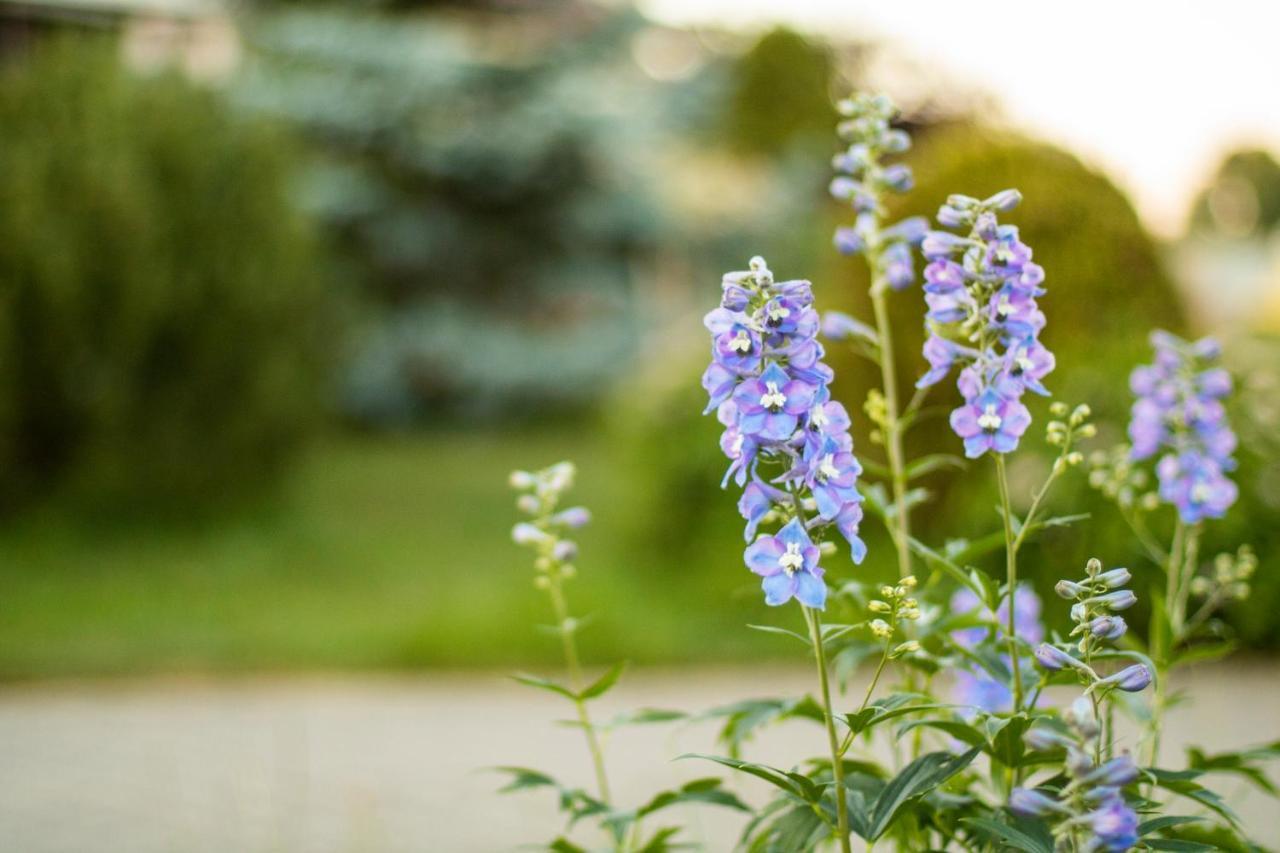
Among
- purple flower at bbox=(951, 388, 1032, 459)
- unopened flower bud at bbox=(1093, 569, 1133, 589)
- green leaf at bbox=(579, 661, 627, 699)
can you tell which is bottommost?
green leaf at bbox=(579, 661, 627, 699)

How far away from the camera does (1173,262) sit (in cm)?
588

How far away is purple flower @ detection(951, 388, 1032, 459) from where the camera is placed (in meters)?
1.56

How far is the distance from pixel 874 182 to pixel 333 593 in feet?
15.6

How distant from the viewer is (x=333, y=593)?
6.29 meters

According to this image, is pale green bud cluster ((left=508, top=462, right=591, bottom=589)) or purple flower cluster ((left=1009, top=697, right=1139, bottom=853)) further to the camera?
pale green bud cluster ((left=508, top=462, right=591, bottom=589))

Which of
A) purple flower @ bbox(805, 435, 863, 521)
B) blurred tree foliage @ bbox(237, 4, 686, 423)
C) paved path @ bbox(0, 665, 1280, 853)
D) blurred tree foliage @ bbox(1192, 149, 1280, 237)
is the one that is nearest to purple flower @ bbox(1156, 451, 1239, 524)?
purple flower @ bbox(805, 435, 863, 521)

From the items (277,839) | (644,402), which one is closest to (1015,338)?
(277,839)

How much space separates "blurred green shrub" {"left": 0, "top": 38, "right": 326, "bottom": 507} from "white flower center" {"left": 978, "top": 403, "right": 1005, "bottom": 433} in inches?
237

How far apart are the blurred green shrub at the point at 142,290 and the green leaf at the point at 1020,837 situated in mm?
6155

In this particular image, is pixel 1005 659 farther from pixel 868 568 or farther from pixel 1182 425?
pixel 868 568

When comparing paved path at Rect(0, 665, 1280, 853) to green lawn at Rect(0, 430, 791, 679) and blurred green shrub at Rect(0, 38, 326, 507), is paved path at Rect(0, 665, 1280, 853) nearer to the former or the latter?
green lawn at Rect(0, 430, 791, 679)

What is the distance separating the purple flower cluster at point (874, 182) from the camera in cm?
207

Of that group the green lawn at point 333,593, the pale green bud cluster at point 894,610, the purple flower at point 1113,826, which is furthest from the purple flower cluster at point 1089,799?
the green lawn at point 333,593

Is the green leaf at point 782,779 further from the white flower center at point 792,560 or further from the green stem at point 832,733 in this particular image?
the white flower center at point 792,560
